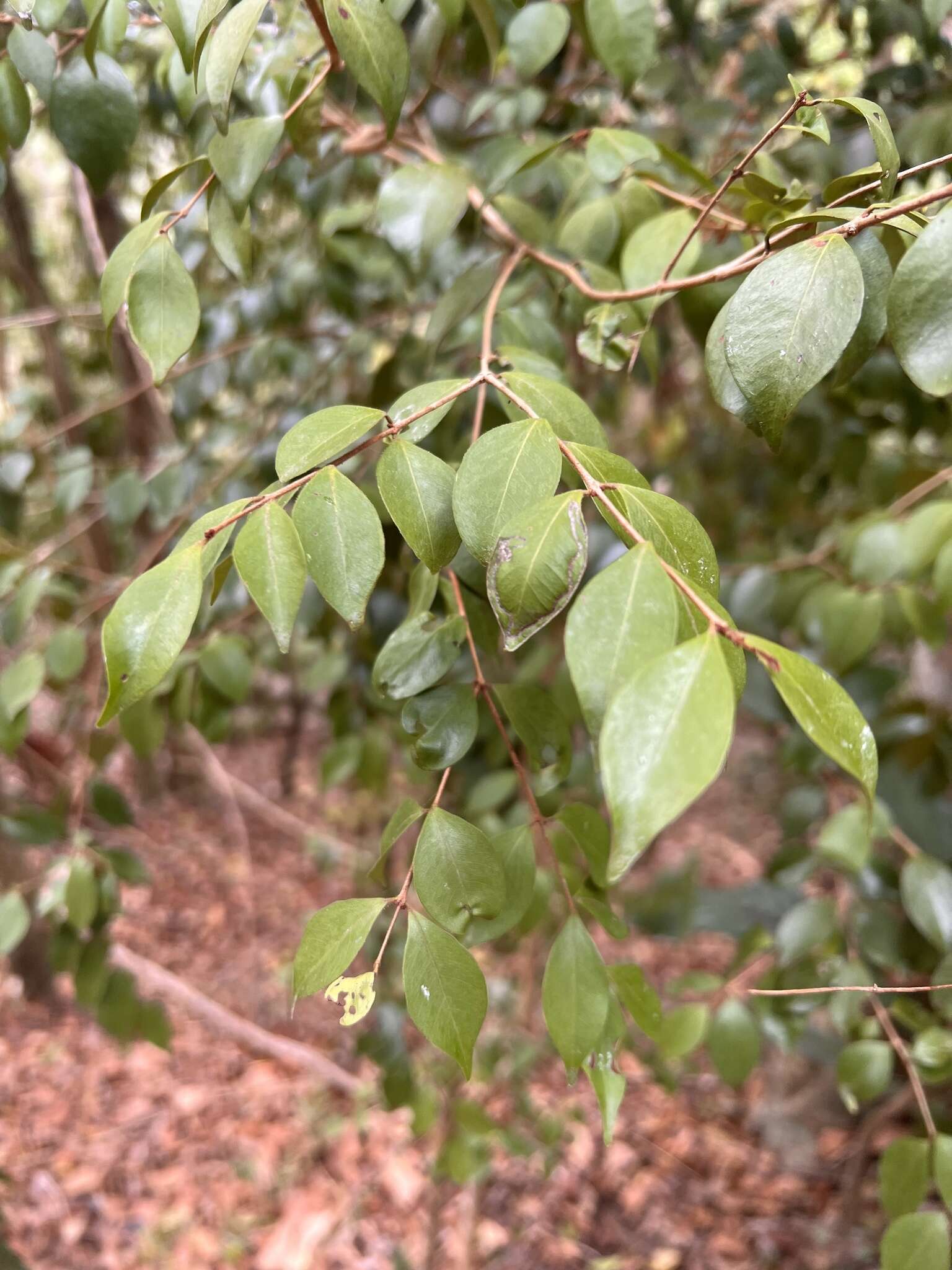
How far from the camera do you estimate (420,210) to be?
63 cm

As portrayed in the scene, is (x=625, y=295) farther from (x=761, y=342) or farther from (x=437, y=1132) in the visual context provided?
(x=437, y=1132)

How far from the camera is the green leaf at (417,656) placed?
50 centimetres

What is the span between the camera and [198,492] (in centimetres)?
110

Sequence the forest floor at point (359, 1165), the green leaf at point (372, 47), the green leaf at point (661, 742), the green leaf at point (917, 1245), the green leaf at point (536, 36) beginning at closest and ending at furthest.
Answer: the green leaf at point (661, 742) → the green leaf at point (372, 47) → the green leaf at point (917, 1245) → the green leaf at point (536, 36) → the forest floor at point (359, 1165)

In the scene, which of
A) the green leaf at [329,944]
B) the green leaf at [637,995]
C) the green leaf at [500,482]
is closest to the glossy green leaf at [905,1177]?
the green leaf at [637,995]

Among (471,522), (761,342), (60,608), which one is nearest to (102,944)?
(60,608)

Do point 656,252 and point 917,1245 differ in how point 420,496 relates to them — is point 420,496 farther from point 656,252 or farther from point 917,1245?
point 917,1245

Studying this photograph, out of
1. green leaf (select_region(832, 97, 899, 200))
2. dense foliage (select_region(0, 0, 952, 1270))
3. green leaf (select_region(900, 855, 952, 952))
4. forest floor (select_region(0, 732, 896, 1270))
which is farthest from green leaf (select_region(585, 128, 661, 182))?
forest floor (select_region(0, 732, 896, 1270))

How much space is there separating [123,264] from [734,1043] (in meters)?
0.87

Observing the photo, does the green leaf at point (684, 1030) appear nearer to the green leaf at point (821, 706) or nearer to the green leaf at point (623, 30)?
the green leaf at point (821, 706)

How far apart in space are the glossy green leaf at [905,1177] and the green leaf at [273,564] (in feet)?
2.15

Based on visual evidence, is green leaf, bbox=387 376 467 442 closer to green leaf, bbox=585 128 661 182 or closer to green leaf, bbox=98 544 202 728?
green leaf, bbox=98 544 202 728

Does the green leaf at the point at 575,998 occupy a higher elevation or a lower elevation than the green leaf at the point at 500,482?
lower

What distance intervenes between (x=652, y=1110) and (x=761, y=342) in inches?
74.4
